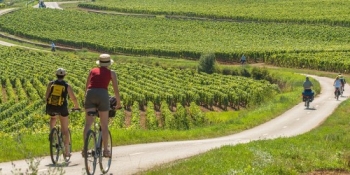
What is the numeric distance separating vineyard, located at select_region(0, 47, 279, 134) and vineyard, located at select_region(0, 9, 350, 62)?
70.4 feet

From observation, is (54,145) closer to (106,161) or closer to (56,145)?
(56,145)

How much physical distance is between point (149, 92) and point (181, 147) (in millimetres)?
27656

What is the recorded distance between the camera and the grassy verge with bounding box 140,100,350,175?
14.5 m

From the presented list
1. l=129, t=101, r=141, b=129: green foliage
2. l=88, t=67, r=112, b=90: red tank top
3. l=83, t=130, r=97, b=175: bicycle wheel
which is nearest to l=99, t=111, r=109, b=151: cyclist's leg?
l=83, t=130, r=97, b=175: bicycle wheel

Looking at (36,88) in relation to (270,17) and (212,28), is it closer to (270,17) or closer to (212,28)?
(212,28)

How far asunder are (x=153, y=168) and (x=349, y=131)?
11227 mm

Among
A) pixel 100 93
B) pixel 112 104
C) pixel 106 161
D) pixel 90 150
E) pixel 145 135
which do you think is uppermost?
pixel 100 93

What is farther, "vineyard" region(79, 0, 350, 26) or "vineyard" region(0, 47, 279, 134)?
"vineyard" region(79, 0, 350, 26)

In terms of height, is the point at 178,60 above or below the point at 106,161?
below

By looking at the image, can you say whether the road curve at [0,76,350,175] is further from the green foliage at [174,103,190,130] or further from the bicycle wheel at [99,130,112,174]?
the green foliage at [174,103,190,130]

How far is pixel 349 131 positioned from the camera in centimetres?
2459

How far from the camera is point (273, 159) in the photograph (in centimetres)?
1592

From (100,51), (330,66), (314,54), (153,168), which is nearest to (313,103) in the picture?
(153,168)

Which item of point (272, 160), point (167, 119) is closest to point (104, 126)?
point (272, 160)
